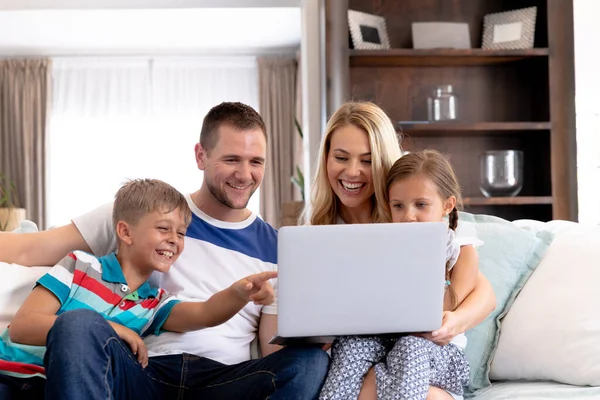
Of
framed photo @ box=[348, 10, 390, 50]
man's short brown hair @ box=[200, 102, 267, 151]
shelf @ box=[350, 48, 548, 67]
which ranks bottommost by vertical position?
man's short brown hair @ box=[200, 102, 267, 151]

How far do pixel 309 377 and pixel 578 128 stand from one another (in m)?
3.03

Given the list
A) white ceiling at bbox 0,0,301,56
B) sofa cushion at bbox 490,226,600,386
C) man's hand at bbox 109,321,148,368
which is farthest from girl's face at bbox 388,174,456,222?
white ceiling at bbox 0,0,301,56

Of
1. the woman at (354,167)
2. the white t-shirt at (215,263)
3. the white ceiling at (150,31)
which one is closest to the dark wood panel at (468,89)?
the woman at (354,167)

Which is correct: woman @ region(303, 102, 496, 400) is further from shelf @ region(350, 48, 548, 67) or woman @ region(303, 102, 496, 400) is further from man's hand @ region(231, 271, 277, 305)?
shelf @ region(350, 48, 548, 67)

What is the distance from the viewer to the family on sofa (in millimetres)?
1613

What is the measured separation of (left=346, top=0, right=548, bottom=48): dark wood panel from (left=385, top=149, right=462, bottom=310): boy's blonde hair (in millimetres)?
Result: 2052

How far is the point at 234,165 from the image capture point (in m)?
2.08

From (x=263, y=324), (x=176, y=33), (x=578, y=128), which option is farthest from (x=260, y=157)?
(x=176, y=33)

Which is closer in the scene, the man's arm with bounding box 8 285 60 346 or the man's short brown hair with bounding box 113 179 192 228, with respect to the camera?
the man's arm with bounding box 8 285 60 346

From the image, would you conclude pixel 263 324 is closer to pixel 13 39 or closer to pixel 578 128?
pixel 578 128

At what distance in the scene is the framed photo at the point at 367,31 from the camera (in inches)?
147

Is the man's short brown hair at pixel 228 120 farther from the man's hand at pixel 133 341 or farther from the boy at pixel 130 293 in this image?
the man's hand at pixel 133 341

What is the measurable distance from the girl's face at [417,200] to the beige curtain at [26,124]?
648 centimetres

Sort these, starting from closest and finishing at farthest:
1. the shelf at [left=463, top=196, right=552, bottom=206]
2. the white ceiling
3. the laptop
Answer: the laptop
the shelf at [left=463, top=196, right=552, bottom=206]
the white ceiling
